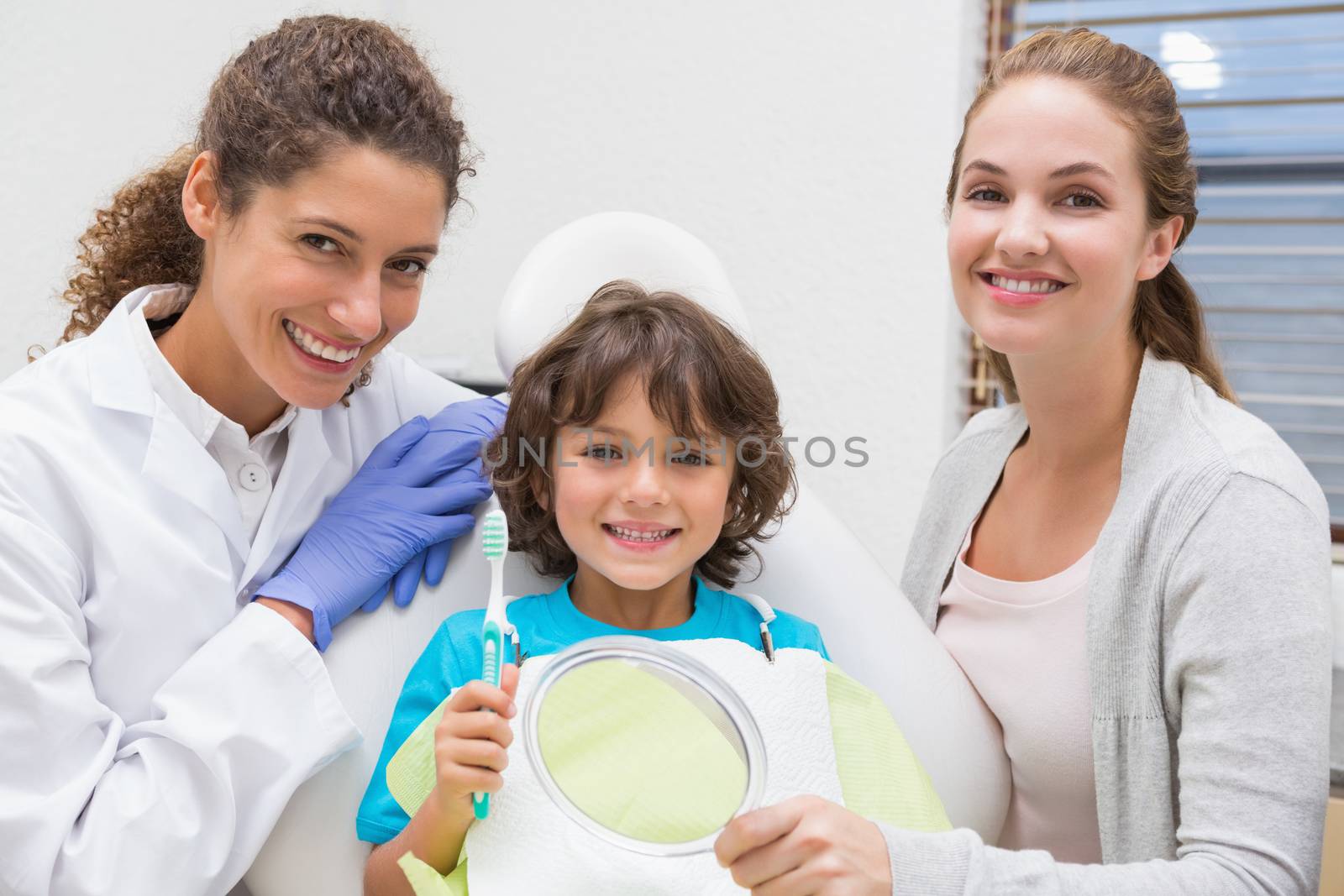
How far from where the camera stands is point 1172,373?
52.5 inches

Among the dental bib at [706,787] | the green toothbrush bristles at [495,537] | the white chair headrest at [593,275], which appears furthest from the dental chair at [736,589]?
the green toothbrush bristles at [495,537]

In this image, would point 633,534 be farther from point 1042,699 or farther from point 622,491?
point 1042,699

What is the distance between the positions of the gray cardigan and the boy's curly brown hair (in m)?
0.39

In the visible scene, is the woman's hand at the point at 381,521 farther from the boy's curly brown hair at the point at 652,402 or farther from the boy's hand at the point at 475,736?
the boy's hand at the point at 475,736

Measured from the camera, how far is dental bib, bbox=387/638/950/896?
3.28 feet

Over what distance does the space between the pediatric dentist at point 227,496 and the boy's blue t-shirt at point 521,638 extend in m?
0.07

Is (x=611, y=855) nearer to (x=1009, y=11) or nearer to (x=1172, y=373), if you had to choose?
(x=1172, y=373)

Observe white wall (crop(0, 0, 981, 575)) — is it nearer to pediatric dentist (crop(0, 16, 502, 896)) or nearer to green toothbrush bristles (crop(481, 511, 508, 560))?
pediatric dentist (crop(0, 16, 502, 896))

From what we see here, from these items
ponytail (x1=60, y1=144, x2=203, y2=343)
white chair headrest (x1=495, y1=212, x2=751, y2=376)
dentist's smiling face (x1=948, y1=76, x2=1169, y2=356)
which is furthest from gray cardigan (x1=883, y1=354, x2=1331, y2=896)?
ponytail (x1=60, y1=144, x2=203, y2=343)

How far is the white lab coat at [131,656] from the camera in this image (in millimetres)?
1043

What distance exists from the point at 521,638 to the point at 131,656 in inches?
15.2

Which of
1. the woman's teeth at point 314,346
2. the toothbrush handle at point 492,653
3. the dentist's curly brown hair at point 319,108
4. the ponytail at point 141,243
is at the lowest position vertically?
the toothbrush handle at point 492,653

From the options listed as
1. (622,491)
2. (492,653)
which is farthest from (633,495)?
(492,653)

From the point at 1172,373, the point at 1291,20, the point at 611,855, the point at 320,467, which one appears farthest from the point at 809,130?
the point at 611,855
